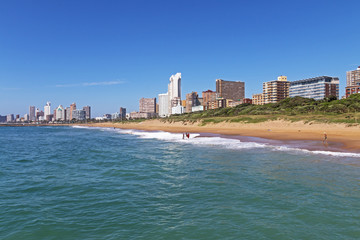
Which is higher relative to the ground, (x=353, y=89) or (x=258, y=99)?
(x=353, y=89)

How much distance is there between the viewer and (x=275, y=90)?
183250mm

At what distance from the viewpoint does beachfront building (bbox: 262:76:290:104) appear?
183 m

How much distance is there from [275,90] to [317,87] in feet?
92.3

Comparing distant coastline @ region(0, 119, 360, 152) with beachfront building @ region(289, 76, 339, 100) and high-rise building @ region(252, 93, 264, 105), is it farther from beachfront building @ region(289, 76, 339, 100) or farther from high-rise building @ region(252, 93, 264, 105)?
high-rise building @ region(252, 93, 264, 105)

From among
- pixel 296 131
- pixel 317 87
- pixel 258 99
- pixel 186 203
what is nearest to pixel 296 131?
pixel 296 131

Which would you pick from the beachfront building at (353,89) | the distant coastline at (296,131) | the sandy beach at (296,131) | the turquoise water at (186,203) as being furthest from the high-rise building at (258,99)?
the turquoise water at (186,203)

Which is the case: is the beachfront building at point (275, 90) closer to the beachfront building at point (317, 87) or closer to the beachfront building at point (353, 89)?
the beachfront building at point (317, 87)

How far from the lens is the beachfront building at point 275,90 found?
601ft

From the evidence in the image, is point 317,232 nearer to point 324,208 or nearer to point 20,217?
point 324,208

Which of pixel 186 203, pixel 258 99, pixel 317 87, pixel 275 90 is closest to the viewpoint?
pixel 186 203

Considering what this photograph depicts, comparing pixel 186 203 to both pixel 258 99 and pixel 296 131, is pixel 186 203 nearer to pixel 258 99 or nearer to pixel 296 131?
pixel 296 131

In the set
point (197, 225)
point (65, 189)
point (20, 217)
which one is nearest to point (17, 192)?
point (65, 189)

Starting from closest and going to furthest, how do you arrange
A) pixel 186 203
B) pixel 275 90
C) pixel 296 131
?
1. pixel 186 203
2. pixel 296 131
3. pixel 275 90

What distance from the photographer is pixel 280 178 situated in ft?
45.3
